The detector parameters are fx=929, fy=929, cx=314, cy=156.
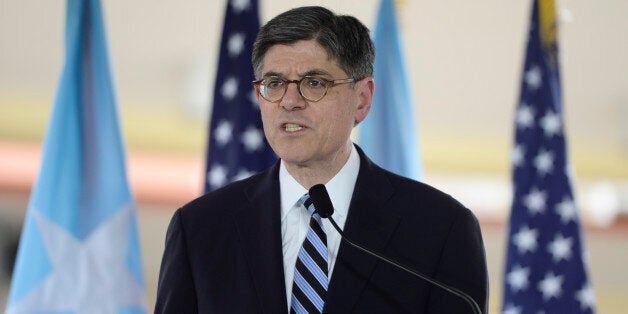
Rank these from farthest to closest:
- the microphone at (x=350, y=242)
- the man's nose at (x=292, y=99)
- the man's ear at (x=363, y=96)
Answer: the man's ear at (x=363, y=96) → the man's nose at (x=292, y=99) → the microphone at (x=350, y=242)

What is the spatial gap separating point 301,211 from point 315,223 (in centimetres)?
7

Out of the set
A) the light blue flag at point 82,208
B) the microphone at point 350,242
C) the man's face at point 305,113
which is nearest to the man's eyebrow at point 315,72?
the man's face at point 305,113

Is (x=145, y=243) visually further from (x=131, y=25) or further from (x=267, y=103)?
(x=267, y=103)

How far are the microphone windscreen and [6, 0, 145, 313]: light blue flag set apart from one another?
170 cm

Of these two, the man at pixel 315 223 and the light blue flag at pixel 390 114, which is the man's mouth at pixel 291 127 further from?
the light blue flag at pixel 390 114

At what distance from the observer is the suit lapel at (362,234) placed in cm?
156

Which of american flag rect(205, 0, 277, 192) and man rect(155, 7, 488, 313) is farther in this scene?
american flag rect(205, 0, 277, 192)

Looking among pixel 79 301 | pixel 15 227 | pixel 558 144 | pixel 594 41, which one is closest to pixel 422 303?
pixel 79 301

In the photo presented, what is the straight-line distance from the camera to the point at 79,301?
10.0 feet

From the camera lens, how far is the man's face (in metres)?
1.64

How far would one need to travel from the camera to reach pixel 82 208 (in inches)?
122

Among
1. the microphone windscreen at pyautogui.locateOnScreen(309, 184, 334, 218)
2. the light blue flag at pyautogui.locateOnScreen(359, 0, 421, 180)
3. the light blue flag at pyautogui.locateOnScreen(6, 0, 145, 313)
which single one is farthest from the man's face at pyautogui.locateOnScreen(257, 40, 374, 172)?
the light blue flag at pyautogui.locateOnScreen(359, 0, 421, 180)

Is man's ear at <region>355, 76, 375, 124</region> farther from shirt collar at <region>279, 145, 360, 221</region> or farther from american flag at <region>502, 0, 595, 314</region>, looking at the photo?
american flag at <region>502, 0, 595, 314</region>

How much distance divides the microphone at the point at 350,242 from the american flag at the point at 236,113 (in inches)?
68.8
